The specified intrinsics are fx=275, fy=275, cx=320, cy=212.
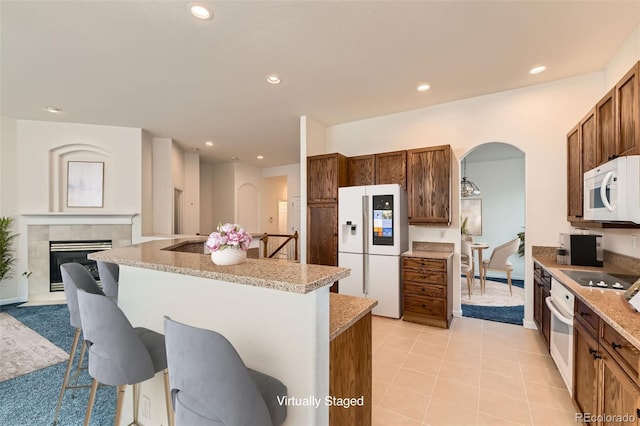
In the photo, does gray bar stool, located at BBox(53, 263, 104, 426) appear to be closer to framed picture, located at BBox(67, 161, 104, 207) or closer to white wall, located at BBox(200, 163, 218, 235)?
framed picture, located at BBox(67, 161, 104, 207)

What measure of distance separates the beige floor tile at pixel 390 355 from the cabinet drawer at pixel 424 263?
1100mm

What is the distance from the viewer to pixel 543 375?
2.43 meters

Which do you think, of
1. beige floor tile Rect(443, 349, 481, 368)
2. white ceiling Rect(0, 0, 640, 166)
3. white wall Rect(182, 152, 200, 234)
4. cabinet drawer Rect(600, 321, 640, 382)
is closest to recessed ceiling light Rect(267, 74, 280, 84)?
white ceiling Rect(0, 0, 640, 166)

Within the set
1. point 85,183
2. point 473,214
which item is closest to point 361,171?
point 473,214

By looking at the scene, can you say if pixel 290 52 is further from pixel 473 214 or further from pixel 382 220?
pixel 473 214

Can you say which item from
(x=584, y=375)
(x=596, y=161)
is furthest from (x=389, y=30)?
(x=584, y=375)

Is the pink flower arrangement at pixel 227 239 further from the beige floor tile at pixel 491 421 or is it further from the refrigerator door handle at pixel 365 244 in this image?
the refrigerator door handle at pixel 365 244

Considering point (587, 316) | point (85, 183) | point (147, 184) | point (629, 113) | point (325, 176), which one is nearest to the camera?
point (587, 316)

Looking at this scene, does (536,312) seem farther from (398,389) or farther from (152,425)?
(152,425)

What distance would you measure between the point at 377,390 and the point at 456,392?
0.63m

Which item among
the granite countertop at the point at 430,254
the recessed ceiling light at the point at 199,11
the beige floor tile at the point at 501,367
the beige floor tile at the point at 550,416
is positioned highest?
the recessed ceiling light at the point at 199,11


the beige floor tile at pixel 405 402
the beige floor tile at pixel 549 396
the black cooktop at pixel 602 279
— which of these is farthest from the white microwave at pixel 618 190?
the beige floor tile at pixel 405 402

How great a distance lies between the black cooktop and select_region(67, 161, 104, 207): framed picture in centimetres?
661

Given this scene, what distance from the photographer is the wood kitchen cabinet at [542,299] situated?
2.63m
